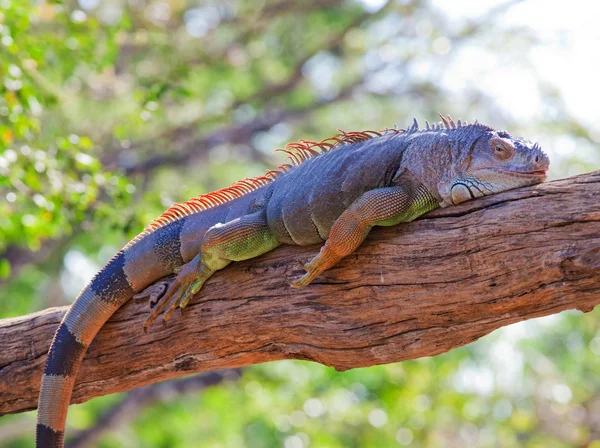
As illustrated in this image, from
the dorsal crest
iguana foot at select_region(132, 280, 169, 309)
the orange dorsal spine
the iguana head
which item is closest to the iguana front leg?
the iguana head

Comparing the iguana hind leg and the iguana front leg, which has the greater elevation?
the iguana front leg

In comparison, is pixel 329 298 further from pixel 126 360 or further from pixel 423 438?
pixel 423 438

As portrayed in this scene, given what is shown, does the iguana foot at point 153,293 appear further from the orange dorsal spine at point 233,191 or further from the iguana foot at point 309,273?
the iguana foot at point 309,273

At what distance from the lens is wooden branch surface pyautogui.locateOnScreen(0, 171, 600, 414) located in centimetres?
362

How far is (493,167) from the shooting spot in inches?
158

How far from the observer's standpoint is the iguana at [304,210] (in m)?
4.07

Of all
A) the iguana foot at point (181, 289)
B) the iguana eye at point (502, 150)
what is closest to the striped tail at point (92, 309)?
the iguana foot at point (181, 289)

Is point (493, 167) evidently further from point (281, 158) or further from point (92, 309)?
point (281, 158)

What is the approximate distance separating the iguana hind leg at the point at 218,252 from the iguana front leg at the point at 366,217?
490 millimetres

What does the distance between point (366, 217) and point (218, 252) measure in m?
1.08

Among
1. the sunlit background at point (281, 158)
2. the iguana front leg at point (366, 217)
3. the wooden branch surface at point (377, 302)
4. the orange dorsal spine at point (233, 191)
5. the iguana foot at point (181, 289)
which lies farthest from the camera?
the sunlit background at point (281, 158)

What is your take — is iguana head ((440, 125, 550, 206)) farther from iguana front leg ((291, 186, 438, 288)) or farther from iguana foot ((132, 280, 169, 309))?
iguana foot ((132, 280, 169, 309))

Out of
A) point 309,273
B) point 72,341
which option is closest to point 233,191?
point 309,273

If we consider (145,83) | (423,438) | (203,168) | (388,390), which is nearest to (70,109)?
(203,168)
